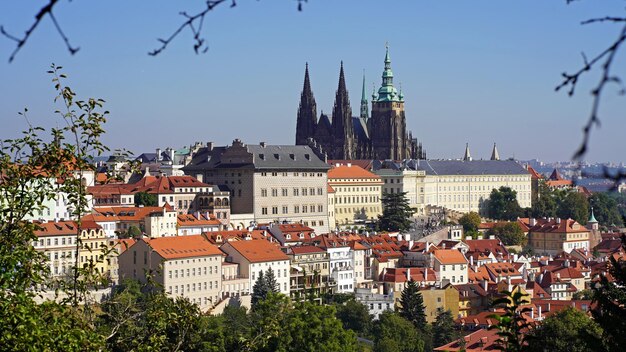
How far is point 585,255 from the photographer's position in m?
91.6

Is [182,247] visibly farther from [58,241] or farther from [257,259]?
[58,241]

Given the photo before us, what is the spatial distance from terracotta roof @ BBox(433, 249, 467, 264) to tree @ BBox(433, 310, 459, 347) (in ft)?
49.3

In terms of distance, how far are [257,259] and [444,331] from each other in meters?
13.0

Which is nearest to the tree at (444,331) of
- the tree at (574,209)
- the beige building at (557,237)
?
the beige building at (557,237)

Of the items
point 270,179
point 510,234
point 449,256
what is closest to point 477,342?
point 449,256

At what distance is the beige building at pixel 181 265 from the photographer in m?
61.8

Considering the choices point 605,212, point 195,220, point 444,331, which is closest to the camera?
point 444,331

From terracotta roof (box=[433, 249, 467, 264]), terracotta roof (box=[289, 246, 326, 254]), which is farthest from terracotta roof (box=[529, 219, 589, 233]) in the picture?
terracotta roof (box=[289, 246, 326, 254])

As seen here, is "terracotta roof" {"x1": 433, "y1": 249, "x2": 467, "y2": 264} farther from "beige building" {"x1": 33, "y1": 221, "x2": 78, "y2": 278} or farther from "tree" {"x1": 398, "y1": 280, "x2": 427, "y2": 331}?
"beige building" {"x1": 33, "y1": 221, "x2": 78, "y2": 278}

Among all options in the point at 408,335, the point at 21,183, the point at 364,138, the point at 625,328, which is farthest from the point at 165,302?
the point at 364,138

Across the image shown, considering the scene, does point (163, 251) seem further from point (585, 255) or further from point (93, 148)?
point (93, 148)

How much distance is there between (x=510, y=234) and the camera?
319 ft

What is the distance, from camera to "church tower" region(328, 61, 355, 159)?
125m

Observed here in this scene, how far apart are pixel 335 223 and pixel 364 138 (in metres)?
28.1
